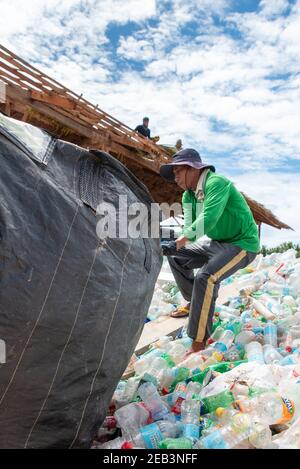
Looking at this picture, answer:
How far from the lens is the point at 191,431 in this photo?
2.03m

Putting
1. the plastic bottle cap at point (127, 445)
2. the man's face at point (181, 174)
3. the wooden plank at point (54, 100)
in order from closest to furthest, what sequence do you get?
1. the plastic bottle cap at point (127, 445)
2. the man's face at point (181, 174)
3. the wooden plank at point (54, 100)

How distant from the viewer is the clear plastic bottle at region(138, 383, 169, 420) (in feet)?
7.33

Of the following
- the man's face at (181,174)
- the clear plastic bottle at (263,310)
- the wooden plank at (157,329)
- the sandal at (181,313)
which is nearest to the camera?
the man's face at (181,174)

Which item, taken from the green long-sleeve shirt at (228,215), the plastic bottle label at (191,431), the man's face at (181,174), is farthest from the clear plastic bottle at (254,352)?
the man's face at (181,174)

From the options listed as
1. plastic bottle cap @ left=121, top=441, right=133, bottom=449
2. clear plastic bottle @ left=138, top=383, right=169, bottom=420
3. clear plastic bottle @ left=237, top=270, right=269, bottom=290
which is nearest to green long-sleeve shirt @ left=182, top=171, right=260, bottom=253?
clear plastic bottle @ left=138, top=383, right=169, bottom=420

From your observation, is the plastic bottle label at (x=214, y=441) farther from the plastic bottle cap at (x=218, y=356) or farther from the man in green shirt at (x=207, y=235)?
the man in green shirt at (x=207, y=235)

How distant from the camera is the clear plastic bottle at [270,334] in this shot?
11.1ft

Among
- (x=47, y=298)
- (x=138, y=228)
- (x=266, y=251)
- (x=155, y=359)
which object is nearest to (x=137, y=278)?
(x=138, y=228)

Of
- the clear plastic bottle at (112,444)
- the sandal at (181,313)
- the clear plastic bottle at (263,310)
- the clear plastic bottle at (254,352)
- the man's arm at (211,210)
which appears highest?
the man's arm at (211,210)

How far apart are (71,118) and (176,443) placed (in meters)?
4.08

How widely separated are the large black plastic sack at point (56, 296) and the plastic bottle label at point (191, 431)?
44 cm

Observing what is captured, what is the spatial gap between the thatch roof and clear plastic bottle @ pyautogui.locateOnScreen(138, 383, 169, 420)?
2736 millimetres

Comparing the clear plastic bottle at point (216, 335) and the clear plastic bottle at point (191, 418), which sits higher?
the clear plastic bottle at point (216, 335)

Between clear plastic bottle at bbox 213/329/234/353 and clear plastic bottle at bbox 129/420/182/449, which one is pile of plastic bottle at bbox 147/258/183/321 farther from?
clear plastic bottle at bbox 129/420/182/449
